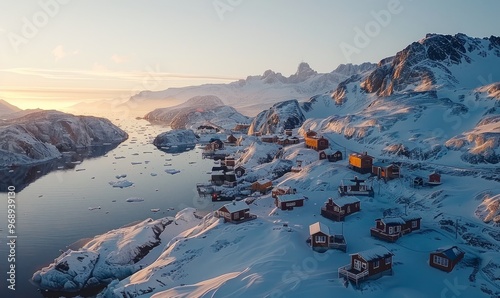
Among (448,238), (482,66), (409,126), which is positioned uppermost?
(482,66)

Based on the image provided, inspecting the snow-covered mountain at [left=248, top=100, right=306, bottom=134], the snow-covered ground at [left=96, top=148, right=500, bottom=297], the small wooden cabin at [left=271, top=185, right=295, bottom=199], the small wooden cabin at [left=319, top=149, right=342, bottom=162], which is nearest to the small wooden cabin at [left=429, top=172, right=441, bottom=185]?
the snow-covered ground at [left=96, top=148, right=500, bottom=297]

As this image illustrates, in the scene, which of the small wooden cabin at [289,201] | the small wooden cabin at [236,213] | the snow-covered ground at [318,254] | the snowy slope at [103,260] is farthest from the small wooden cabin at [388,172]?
the snowy slope at [103,260]

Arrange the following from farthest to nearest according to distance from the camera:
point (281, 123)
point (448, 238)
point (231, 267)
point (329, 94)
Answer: point (329, 94), point (281, 123), point (448, 238), point (231, 267)

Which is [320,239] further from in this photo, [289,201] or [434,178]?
[434,178]

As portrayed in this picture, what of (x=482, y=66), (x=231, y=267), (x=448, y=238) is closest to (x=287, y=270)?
(x=231, y=267)

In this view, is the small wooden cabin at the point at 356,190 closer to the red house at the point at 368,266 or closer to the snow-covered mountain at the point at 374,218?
the snow-covered mountain at the point at 374,218

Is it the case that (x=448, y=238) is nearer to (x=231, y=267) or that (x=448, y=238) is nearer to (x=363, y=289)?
(x=363, y=289)
